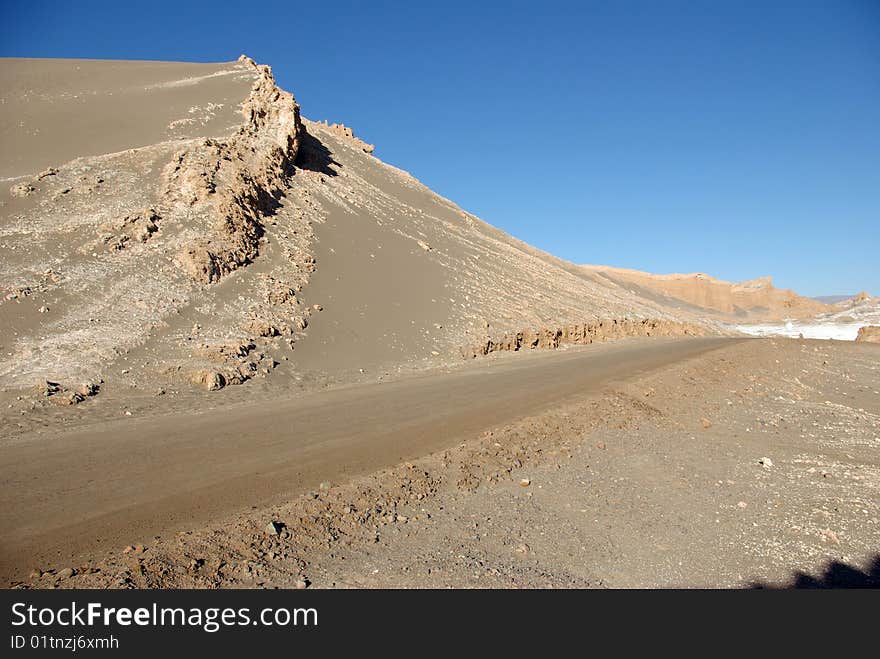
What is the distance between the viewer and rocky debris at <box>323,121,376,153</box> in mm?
48500

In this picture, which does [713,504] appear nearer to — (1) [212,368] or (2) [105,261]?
(1) [212,368]

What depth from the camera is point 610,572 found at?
18.5ft

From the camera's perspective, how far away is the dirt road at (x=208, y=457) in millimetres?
5953

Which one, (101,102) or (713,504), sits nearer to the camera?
(713,504)

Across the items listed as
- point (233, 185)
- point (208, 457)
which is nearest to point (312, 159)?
point (233, 185)

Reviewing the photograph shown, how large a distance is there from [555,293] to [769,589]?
29882 millimetres

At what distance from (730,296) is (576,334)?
8991 cm

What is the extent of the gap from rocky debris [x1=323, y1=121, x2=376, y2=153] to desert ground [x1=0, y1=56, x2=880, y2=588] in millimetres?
16495

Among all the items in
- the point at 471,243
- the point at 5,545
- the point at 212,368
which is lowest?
the point at 5,545

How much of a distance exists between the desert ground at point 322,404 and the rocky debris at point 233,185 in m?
0.12

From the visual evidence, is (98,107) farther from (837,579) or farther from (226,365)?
(837,579)

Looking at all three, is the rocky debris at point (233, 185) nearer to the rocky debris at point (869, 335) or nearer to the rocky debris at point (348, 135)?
the rocky debris at point (348, 135)

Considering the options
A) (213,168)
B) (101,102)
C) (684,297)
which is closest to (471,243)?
(213,168)

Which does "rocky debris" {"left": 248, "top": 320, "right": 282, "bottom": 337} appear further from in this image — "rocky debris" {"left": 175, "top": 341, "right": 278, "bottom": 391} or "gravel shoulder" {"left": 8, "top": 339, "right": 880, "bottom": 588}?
"gravel shoulder" {"left": 8, "top": 339, "right": 880, "bottom": 588}
